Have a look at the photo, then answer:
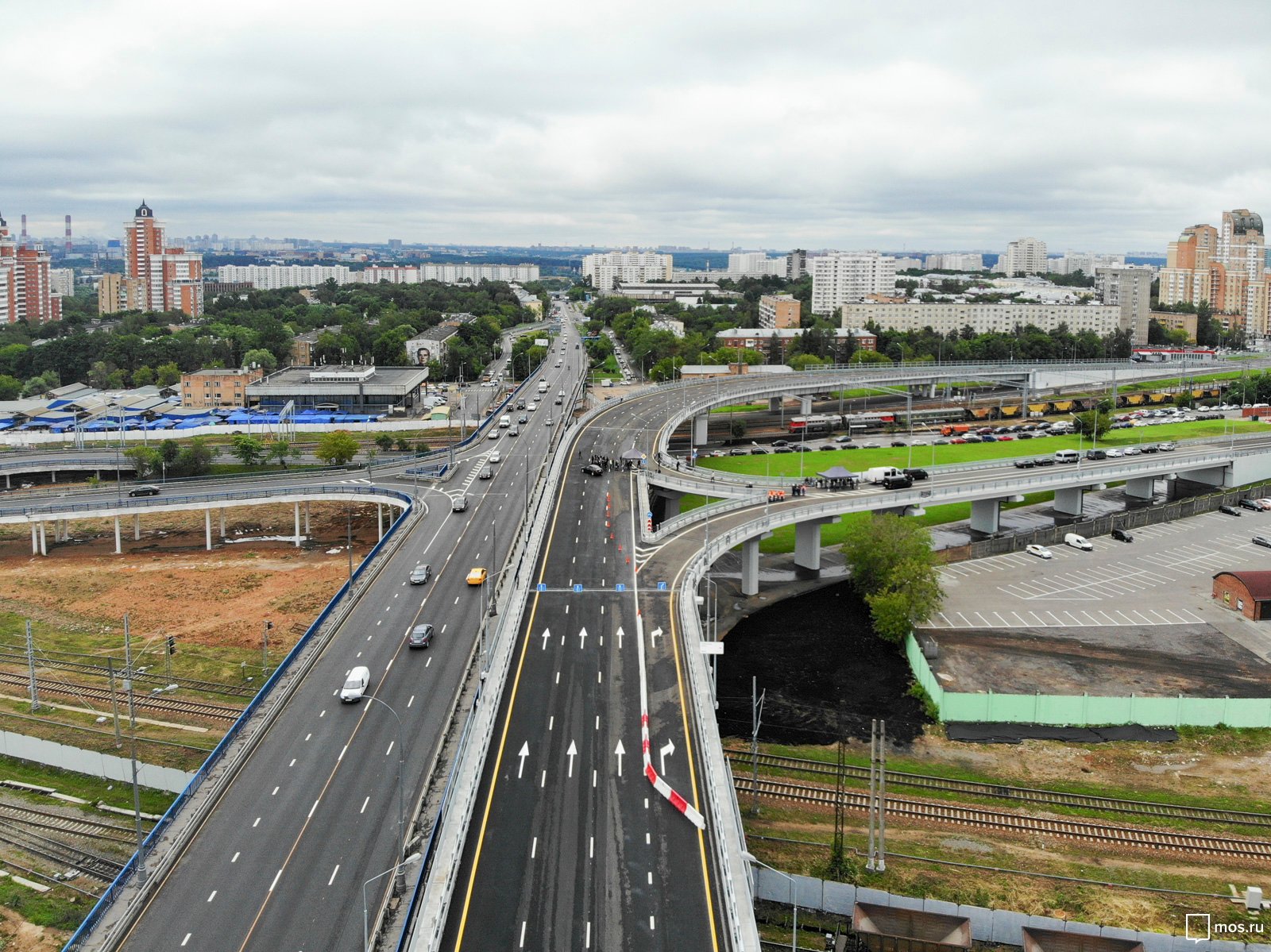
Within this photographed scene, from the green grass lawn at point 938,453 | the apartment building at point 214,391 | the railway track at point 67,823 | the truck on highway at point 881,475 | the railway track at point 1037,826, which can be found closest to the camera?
the railway track at point 1037,826

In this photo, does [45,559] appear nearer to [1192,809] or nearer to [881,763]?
[881,763]

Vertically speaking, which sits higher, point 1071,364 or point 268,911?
point 1071,364

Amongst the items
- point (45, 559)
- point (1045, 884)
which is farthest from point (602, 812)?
point (45, 559)

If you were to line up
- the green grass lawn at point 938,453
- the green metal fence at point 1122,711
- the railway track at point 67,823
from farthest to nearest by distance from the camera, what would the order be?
the green grass lawn at point 938,453 < the green metal fence at point 1122,711 < the railway track at point 67,823

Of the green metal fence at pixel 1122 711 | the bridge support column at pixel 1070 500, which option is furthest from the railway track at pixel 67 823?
the bridge support column at pixel 1070 500

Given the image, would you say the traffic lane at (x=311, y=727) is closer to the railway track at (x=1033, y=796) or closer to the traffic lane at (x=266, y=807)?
the traffic lane at (x=266, y=807)
